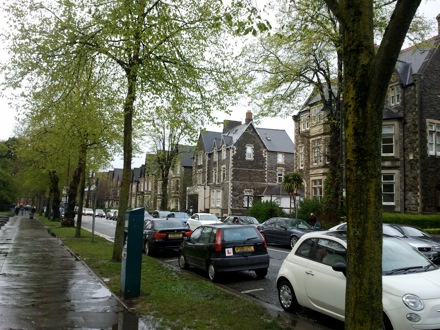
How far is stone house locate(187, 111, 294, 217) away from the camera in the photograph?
1975 inches

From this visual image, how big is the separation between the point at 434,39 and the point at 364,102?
32.0 meters

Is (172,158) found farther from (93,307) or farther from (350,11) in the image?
(350,11)

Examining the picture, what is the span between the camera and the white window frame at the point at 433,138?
2967 centimetres

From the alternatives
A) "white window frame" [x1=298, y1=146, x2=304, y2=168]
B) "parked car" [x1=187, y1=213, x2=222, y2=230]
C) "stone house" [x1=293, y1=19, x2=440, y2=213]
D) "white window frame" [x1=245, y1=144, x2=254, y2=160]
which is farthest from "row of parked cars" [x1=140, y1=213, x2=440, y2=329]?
"white window frame" [x1=245, y1=144, x2=254, y2=160]

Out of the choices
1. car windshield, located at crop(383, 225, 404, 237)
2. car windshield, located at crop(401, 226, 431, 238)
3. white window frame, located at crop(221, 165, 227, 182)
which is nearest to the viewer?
car windshield, located at crop(383, 225, 404, 237)

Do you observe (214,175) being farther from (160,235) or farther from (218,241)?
(218,241)

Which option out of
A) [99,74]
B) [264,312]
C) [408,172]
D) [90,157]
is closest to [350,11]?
[264,312]

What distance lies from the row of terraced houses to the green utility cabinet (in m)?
8.99

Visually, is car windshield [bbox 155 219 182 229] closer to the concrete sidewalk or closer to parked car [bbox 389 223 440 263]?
the concrete sidewalk

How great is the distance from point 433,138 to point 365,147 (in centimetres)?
2925

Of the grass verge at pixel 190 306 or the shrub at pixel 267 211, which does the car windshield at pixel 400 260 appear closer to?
the grass verge at pixel 190 306

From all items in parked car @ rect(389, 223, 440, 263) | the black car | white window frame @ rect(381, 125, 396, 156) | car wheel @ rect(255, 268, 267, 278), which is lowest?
car wheel @ rect(255, 268, 267, 278)

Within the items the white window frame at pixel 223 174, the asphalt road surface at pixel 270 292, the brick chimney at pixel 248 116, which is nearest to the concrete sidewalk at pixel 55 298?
the asphalt road surface at pixel 270 292

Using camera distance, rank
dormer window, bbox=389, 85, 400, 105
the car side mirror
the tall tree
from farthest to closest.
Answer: dormer window, bbox=389, 85, 400, 105
the car side mirror
the tall tree
